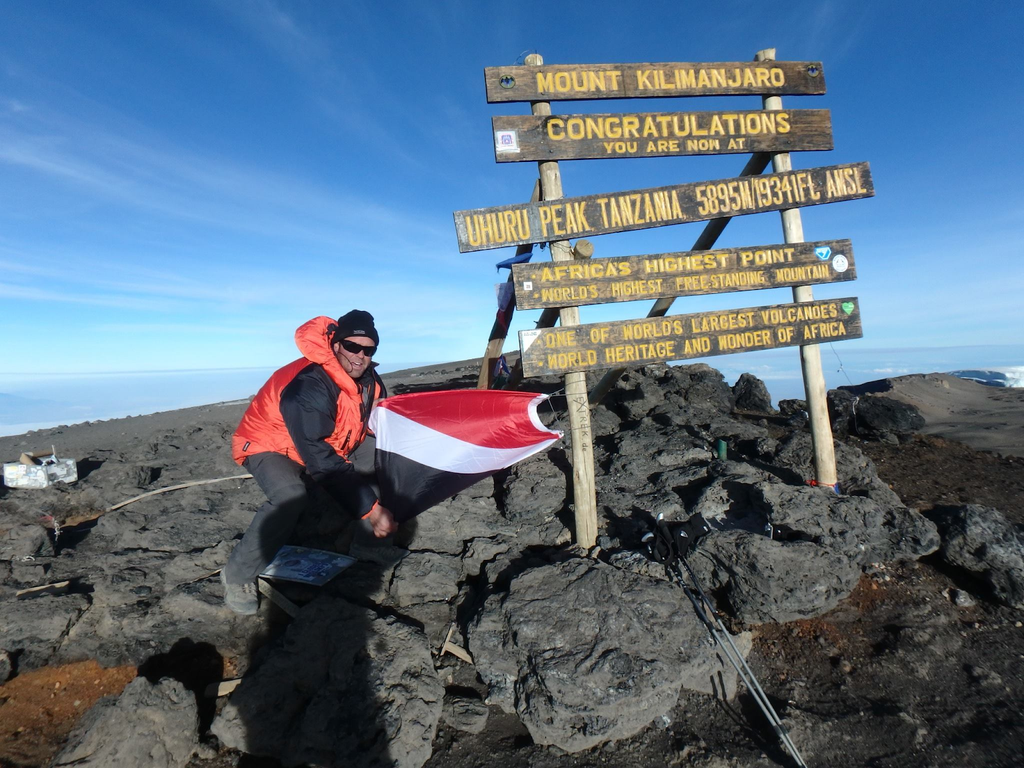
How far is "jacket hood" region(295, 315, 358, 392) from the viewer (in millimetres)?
3719

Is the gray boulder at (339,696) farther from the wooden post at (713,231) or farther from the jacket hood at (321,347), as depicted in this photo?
the wooden post at (713,231)

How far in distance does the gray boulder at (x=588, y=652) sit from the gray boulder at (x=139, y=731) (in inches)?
66.8

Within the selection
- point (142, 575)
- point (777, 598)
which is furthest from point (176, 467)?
point (777, 598)

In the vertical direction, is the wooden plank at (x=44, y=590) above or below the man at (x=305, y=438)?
below

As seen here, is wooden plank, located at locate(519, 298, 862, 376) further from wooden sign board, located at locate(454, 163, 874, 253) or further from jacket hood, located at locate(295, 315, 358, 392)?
jacket hood, located at locate(295, 315, 358, 392)

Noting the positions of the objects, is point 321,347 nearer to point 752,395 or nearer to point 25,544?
point 25,544

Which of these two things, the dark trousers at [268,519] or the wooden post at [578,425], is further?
the wooden post at [578,425]

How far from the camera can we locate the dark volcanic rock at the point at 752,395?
28.6 ft

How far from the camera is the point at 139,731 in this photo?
287 cm

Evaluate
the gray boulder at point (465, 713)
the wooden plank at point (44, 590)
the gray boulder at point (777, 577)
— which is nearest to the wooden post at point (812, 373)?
the gray boulder at point (777, 577)

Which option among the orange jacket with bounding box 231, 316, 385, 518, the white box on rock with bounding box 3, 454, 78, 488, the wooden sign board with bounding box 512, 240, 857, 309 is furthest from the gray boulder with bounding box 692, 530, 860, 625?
the white box on rock with bounding box 3, 454, 78, 488

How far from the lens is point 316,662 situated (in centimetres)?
331

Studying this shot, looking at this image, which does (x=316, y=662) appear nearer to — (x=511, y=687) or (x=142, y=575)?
(x=511, y=687)

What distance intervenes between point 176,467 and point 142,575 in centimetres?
316
